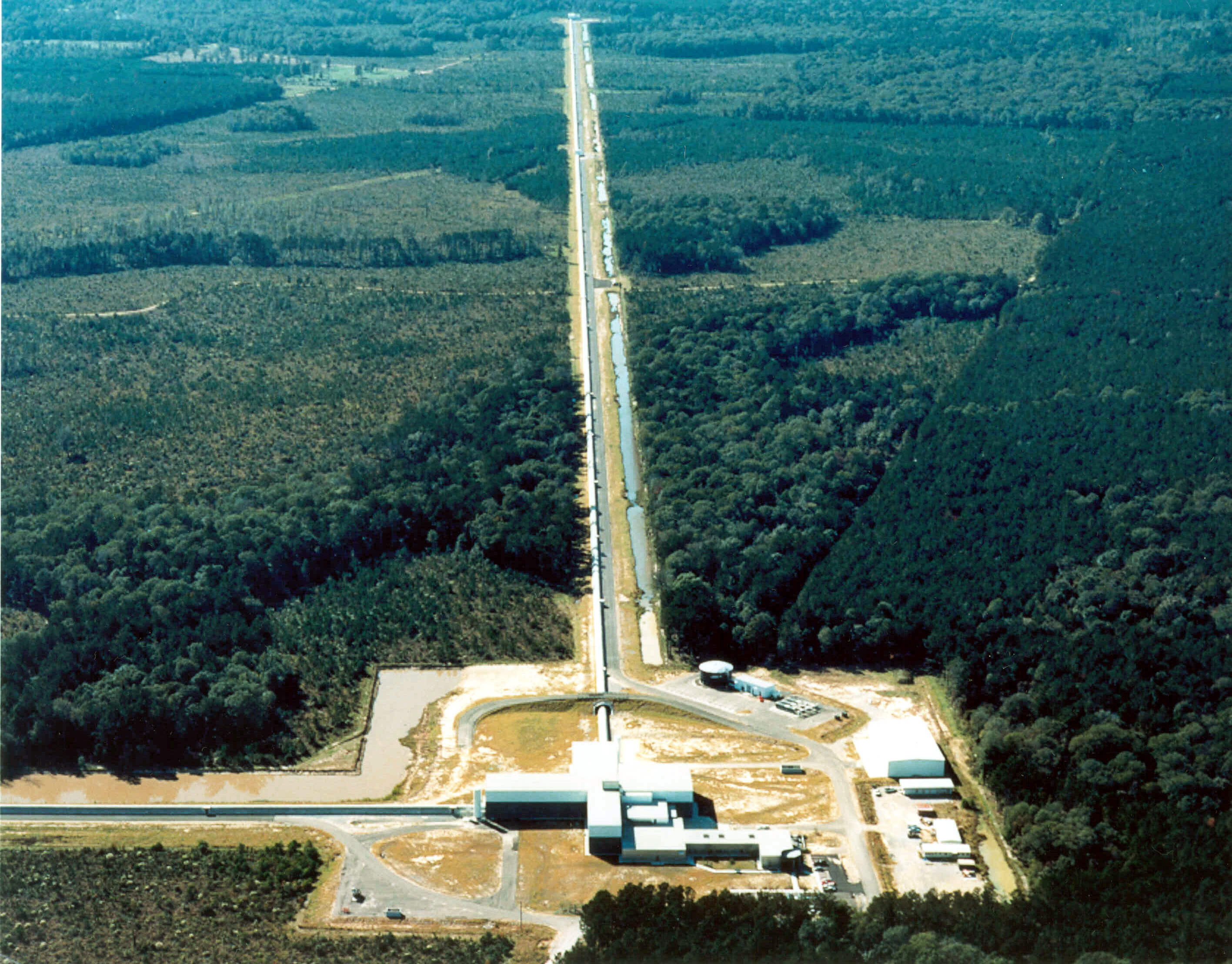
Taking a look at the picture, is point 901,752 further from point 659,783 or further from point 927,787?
point 659,783

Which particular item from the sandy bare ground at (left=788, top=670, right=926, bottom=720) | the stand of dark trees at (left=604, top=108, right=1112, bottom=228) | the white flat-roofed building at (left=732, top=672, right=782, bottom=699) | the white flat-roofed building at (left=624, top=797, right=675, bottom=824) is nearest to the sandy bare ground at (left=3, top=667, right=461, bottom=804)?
the white flat-roofed building at (left=624, top=797, right=675, bottom=824)

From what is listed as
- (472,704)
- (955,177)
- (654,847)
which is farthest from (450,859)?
(955,177)

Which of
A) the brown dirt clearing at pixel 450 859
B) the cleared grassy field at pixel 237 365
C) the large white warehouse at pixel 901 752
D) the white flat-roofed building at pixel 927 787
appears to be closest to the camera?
the brown dirt clearing at pixel 450 859

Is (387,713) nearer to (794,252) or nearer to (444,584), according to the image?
(444,584)

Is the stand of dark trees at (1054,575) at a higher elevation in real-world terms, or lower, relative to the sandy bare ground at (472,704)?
higher

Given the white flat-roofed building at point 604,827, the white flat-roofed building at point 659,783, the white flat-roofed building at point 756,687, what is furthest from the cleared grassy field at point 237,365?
the white flat-roofed building at point 604,827

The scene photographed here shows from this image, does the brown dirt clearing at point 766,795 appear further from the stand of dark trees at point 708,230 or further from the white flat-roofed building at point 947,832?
the stand of dark trees at point 708,230
